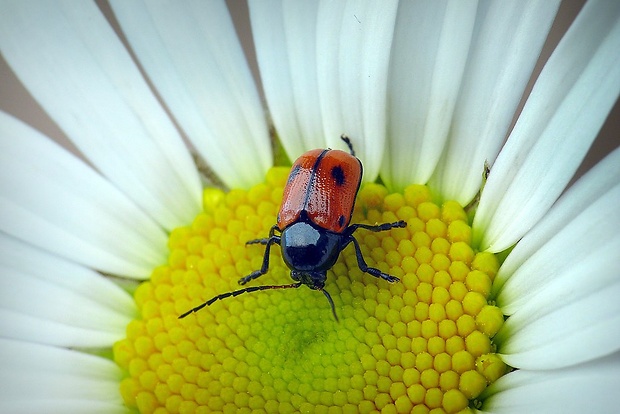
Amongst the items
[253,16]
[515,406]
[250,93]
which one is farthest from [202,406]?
[253,16]

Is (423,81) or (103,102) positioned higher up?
(103,102)

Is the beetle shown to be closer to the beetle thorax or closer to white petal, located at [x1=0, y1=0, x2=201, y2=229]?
the beetle thorax

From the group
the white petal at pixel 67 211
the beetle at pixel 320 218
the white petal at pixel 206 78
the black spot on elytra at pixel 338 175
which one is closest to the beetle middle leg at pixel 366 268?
the beetle at pixel 320 218

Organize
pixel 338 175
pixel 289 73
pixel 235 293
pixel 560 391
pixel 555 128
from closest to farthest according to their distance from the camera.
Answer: pixel 560 391, pixel 555 128, pixel 338 175, pixel 235 293, pixel 289 73

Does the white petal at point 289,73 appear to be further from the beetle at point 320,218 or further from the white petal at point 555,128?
the white petal at point 555,128

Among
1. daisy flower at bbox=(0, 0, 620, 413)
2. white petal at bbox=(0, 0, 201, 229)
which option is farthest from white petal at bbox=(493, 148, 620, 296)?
white petal at bbox=(0, 0, 201, 229)

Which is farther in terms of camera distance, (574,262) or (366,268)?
(366,268)

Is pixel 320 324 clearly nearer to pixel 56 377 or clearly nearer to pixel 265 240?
pixel 265 240

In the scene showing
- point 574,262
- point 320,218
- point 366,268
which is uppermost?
point 320,218

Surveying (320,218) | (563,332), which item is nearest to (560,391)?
(563,332)
